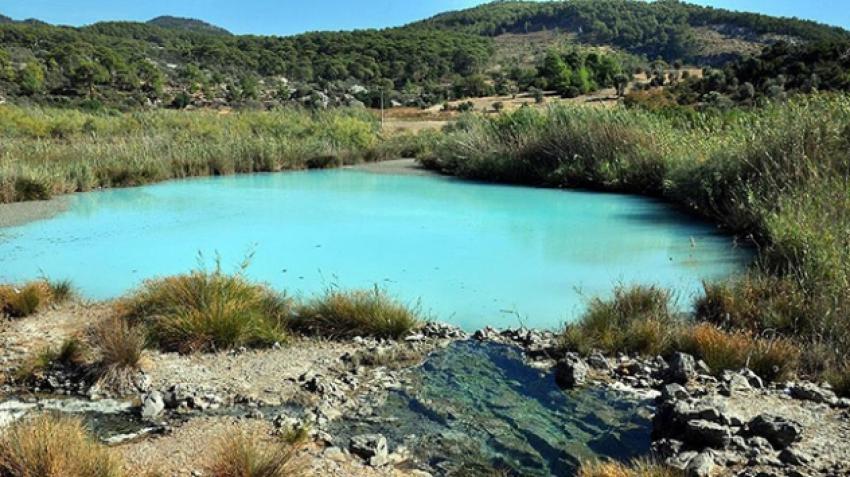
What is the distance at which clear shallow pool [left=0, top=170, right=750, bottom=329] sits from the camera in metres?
7.05

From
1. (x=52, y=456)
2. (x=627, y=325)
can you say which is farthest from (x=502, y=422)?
(x=52, y=456)

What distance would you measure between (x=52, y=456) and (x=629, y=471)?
240cm

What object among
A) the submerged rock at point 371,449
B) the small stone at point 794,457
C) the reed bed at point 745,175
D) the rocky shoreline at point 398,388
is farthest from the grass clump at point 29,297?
the small stone at point 794,457

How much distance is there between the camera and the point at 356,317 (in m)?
5.61

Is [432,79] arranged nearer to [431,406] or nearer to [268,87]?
[268,87]

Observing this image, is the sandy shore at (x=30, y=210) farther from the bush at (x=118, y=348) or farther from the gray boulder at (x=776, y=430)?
the gray boulder at (x=776, y=430)

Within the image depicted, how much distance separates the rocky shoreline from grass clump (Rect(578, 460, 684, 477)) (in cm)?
13

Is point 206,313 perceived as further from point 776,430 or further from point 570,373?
point 776,430

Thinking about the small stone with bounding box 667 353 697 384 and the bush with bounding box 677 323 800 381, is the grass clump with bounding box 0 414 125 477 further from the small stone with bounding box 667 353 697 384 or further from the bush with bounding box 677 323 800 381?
the bush with bounding box 677 323 800 381

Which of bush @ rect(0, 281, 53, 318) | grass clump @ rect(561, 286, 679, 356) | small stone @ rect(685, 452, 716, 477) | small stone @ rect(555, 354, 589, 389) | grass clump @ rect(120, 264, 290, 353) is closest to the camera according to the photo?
small stone @ rect(685, 452, 716, 477)

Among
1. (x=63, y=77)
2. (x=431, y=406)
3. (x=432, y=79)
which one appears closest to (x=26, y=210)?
(x=431, y=406)

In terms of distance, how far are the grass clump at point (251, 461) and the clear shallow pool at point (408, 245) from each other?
2914 millimetres

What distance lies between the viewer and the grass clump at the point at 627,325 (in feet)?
16.7

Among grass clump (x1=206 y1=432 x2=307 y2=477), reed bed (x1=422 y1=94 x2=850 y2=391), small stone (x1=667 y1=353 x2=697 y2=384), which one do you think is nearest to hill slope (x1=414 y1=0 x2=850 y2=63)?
reed bed (x1=422 y1=94 x2=850 y2=391)
